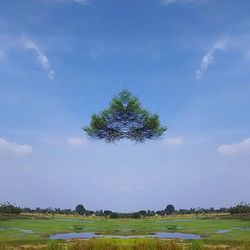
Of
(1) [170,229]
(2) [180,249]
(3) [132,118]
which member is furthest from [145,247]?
(3) [132,118]

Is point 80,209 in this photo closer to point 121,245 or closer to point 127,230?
point 127,230

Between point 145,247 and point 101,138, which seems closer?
point 145,247

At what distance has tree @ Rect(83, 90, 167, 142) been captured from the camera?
1515 inches

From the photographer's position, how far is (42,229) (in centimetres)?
3850

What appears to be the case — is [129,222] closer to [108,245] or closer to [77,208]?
[108,245]

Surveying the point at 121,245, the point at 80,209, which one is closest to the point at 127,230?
the point at 121,245

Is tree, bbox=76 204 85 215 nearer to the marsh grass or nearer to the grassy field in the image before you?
the grassy field

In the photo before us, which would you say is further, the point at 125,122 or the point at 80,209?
the point at 80,209

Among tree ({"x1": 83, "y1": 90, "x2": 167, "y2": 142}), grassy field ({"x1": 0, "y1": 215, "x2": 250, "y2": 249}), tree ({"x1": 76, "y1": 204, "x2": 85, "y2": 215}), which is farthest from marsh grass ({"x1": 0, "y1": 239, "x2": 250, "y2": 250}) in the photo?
tree ({"x1": 76, "y1": 204, "x2": 85, "y2": 215})

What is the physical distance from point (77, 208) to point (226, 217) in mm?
15687

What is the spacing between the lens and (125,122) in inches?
1559

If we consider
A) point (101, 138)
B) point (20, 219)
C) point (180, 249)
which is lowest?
point (180, 249)

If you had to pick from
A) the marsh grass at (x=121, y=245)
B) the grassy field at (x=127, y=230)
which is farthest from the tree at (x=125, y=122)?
the marsh grass at (x=121, y=245)

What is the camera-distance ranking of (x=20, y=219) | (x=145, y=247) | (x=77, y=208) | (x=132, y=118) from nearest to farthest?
1. (x=145, y=247)
2. (x=132, y=118)
3. (x=20, y=219)
4. (x=77, y=208)
